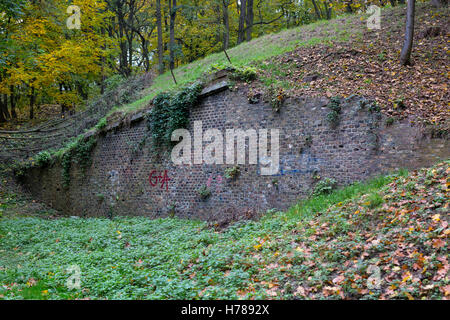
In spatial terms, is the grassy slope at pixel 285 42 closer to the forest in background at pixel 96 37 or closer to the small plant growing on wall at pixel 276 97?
the forest in background at pixel 96 37

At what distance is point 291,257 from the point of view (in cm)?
645

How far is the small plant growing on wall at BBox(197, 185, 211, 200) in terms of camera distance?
40.6 feet

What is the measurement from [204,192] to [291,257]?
6.29 meters

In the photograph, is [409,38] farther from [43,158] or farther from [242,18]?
[43,158]

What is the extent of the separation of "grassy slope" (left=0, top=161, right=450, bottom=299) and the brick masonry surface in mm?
858

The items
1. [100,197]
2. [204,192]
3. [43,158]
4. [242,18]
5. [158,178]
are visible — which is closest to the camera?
[204,192]

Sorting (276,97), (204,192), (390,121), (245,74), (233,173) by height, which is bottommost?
(204,192)

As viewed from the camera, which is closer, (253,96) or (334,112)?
(334,112)

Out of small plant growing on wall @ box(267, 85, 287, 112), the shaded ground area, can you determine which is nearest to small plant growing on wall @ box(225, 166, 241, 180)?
small plant growing on wall @ box(267, 85, 287, 112)

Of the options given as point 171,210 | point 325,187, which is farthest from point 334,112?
point 171,210
